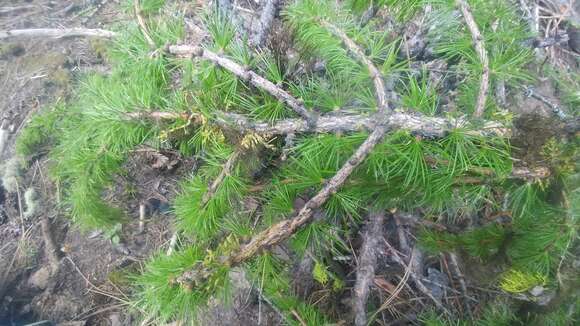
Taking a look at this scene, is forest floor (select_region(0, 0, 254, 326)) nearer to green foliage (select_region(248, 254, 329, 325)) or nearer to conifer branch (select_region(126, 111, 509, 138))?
green foliage (select_region(248, 254, 329, 325))

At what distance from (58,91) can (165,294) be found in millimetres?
2570

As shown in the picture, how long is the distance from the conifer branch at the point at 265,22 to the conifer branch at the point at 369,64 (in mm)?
432

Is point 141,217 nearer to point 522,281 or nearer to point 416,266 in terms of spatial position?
point 416,266

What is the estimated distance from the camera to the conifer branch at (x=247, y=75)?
143 centimetres

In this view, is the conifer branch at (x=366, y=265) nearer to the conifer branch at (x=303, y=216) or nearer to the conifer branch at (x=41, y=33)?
the conifer branch at (x=303, y=216)

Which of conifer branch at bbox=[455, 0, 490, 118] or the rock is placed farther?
the rock

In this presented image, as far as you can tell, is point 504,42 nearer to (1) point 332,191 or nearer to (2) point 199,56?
(1) point 332,191

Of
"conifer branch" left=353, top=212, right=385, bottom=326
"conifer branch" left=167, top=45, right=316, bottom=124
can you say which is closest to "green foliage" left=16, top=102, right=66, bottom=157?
"conifer branch" left=167, top=45, right=316, bottom=124

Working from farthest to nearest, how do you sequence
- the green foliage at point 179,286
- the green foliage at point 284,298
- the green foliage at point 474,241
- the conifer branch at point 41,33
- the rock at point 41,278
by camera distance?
the conifer branch at point 41,33, the rock at point 41,278, the green foliage at point 474,241, the green foliage at point 284,298, the green foliage at point 179,286

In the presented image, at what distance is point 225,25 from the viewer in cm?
158

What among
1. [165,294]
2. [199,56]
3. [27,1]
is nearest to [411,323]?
[165,294]

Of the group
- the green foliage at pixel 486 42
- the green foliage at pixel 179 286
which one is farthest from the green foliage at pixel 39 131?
the green foliage at pixel 486 42

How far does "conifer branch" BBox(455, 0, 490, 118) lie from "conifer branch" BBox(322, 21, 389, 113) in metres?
0.30

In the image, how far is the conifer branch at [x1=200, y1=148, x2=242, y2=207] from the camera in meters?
1.43
